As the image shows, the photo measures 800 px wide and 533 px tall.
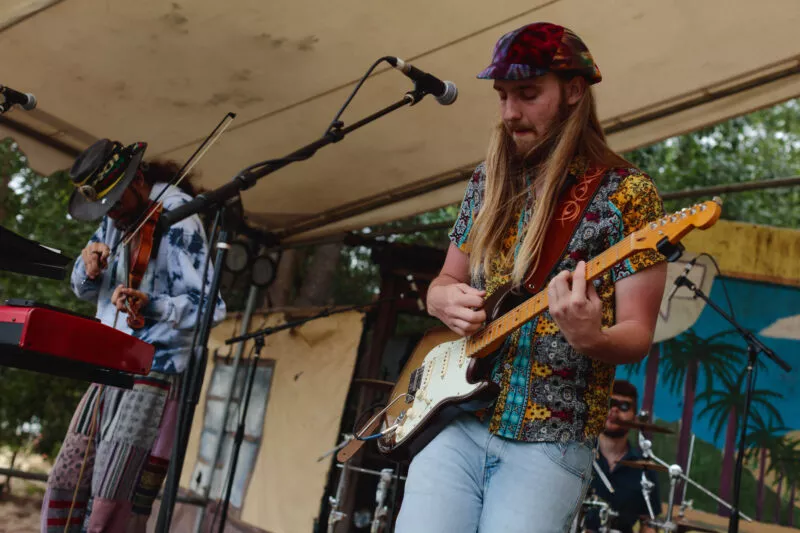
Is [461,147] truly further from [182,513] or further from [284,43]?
[182,513]

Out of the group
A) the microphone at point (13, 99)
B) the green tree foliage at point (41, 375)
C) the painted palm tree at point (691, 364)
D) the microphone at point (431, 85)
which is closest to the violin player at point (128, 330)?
the microphone at point (13, 99)

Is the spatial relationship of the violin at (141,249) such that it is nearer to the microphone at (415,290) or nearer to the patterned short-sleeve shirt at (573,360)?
the patterned short-sleeve shirt at (573,360)

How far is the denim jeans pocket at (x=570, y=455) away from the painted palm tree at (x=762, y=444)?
4640 millimetres

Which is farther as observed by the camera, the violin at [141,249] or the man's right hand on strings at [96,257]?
the violin at [141,249]

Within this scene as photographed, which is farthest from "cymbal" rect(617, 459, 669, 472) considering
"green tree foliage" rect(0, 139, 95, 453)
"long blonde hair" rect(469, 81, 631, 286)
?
"green tree foliage" rect(0, 139, 95, 453)

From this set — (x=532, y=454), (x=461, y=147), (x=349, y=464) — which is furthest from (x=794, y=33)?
(x=349, y=464)

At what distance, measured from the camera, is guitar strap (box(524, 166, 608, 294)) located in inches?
70.0

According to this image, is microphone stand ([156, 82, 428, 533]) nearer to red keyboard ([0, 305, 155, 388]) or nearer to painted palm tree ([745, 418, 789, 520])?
red keyboard ([0, 305, 155, 388])

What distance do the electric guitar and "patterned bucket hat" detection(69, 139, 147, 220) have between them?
68.2 inches

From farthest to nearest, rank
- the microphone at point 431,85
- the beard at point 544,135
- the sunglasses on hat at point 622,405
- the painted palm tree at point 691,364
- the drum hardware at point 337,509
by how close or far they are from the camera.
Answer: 1. the painted palm tree at point 691,364
2. the sunglasses on hat at point 622,405
3. the drum hardware at point 337,509
4. the microphone at point 431,85
5. the beard at point 544,135

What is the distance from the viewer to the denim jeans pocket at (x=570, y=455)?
5.46 feet

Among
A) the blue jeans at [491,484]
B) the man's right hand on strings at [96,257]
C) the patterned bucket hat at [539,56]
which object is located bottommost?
the blue jeans at [491,484]

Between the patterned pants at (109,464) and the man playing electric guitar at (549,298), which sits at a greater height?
the man playing electric guitar at (549,298)

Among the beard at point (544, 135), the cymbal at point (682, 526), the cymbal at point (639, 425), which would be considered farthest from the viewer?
the cymbal at point (639, 425)
